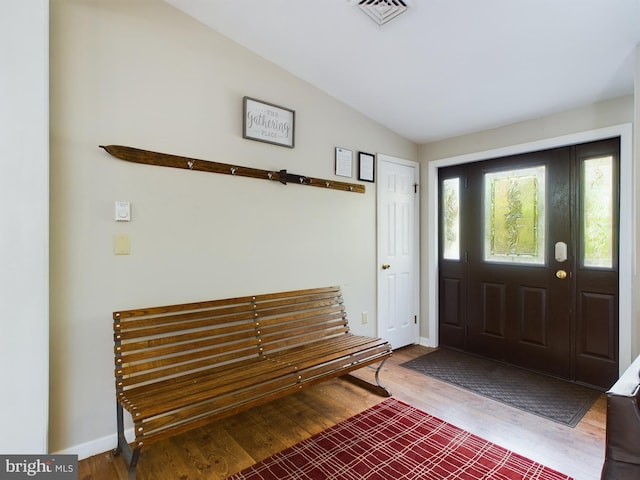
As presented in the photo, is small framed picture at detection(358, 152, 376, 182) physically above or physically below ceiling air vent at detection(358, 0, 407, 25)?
below

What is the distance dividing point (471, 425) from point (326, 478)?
3.57ft

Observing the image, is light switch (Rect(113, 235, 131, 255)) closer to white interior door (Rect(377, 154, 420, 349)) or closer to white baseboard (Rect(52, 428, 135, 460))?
white baseboard (Rect(52, 428, 135, 460))

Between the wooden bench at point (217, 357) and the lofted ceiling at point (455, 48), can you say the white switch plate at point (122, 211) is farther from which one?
the lofted ceiling at point (455, 48)

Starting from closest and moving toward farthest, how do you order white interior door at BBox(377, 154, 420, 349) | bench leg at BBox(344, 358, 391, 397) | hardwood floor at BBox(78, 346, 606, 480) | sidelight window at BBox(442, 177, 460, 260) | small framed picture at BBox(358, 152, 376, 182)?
hardwood floor at BBox(78, 346, 606, 480) → bench leg at BBox(344, 358, 391, 397) → small framed picture at BBox(358, 152, 376, 182) → white interior door at BBox(377, 154, 420, 349) → sidelight window at BBox(442, 177, 460, 260)

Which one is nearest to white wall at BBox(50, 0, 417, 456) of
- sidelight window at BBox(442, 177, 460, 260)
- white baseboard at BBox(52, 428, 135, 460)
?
white baseboard at BBox(52, 428, 135, 460)

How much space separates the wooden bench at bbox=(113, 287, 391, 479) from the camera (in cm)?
166

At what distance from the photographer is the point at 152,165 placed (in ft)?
6.79

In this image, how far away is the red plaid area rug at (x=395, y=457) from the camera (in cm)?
173

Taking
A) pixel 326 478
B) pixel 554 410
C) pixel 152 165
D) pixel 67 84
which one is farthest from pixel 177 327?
pixel 554 410

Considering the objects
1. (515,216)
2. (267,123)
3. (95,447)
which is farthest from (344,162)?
(95,447)

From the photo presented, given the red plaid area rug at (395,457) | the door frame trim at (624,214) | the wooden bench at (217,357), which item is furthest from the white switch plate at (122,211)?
the door frame trim at (624,214)
